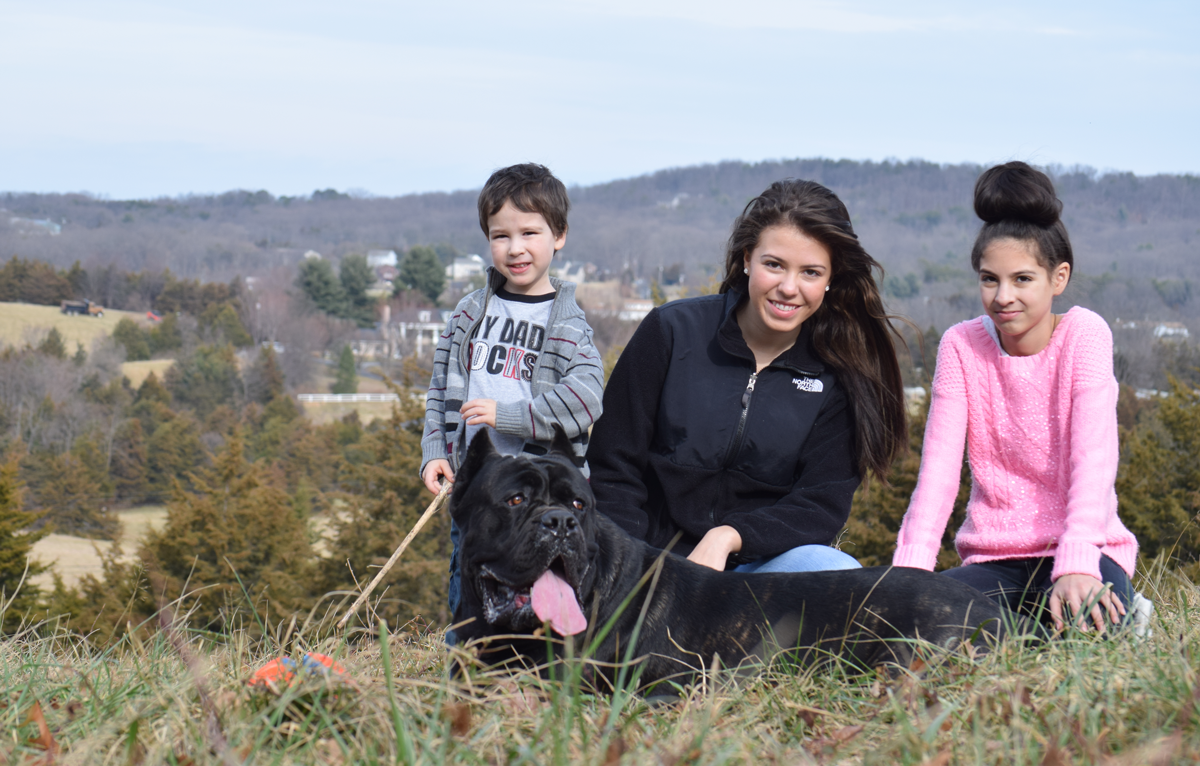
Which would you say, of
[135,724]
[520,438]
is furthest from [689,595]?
[135,724]

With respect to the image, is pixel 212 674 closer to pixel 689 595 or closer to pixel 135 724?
pixel 135 724

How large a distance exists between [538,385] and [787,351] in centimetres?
109

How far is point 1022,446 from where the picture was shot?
12.7 feet

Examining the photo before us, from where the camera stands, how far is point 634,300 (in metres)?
120

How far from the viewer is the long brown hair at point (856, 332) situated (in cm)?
389

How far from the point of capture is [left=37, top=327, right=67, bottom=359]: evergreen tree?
295 ft

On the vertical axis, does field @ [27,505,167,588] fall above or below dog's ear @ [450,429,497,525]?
below

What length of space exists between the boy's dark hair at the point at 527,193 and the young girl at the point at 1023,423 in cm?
182

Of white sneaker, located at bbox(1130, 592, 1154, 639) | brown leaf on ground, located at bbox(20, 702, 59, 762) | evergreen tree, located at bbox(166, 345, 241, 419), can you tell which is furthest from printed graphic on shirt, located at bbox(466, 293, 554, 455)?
evergreen tree, located at bbox(166, 345, 241, 419)

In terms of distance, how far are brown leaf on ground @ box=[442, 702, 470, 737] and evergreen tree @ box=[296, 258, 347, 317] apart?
13104 centimetres

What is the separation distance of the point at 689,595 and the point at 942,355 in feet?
5.73

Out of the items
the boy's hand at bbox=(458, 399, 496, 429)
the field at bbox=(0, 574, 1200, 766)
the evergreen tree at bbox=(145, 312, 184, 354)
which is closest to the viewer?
the field at bbox=(0, 574, 1200, 766)

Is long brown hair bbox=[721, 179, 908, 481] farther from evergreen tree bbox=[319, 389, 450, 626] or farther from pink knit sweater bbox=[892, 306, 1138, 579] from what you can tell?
evergreen tree bbox=[319, 389, 450, 626]

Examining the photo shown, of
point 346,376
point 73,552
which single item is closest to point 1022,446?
point 73,552
